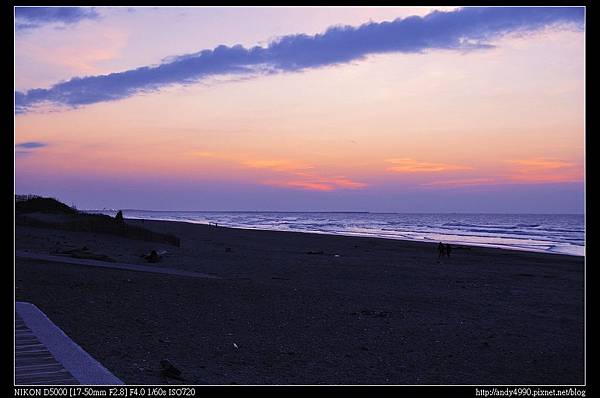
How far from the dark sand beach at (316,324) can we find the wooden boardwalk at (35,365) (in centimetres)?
81

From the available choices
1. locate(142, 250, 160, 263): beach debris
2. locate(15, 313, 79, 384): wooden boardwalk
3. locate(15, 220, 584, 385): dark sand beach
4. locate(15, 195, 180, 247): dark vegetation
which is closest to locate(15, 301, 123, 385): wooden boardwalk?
locate(15, 313, 79, 384): wooden boardwalk

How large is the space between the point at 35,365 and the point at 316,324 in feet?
18.3

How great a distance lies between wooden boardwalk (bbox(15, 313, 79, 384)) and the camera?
5.74m

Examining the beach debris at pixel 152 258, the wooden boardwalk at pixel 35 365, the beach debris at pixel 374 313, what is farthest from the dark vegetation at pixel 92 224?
the wooden boardwalk at pixel 35 365

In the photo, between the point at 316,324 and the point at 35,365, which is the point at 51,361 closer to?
the point at 35,365

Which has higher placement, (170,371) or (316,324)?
(170,371)

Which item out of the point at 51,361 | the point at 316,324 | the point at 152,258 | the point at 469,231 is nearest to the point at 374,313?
the point at 316,324

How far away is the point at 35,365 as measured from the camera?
6.16 metres

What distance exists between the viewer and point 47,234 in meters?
27.8

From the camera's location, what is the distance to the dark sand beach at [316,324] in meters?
7.95

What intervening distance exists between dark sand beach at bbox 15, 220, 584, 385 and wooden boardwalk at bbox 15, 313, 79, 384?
81 centimetres

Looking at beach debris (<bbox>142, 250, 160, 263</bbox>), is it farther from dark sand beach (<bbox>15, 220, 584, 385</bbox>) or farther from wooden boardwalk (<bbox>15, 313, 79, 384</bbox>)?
wooden boardwalk (<bbox>15, 313, 79, 384</bbox>)
